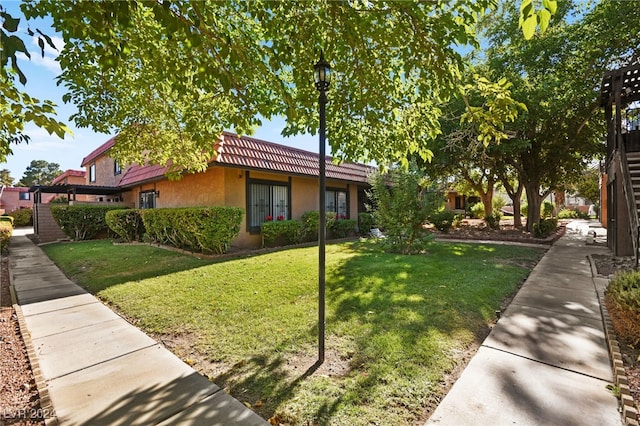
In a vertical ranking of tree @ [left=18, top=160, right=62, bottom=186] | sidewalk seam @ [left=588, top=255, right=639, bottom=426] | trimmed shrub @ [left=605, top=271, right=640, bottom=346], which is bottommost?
sidewalk seam @ [left=588, top=255, right=639, bottom=426]

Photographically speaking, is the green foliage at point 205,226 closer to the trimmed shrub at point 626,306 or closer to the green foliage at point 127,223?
the green foliage at point 127,223

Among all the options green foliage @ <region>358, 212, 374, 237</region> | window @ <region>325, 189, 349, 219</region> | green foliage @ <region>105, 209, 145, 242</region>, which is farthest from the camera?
green foliage @ <region>358, 212, 374, 237</region>

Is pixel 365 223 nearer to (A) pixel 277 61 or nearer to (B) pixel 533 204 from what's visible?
(B) pixel 533 204

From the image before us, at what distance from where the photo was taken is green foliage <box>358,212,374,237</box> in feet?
49.8

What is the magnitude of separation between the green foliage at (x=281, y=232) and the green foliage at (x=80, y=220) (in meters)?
9.55

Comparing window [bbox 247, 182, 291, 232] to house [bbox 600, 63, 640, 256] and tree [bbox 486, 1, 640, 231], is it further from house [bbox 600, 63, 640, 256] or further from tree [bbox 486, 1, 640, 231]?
house [bbox 600, 63, 640, 256]

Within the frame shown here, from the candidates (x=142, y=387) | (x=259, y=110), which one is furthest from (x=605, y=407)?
(x=259, y=110)

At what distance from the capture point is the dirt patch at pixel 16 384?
231 centimetres

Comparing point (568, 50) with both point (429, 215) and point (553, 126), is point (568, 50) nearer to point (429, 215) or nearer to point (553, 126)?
point (553, 126)

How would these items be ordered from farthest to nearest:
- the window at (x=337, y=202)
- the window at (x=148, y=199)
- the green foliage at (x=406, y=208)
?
the window at (x=337, y=202) → the window at (x=148, y=199) → the green foliage at (x=406, y=208)

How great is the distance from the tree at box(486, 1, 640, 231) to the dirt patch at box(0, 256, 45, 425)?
11.2m

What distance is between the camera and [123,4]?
2291mm

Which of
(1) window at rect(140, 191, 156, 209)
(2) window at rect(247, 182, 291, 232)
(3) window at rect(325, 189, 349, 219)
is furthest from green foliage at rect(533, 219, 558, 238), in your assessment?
(1) window at rect(140, 191, 156, 209)

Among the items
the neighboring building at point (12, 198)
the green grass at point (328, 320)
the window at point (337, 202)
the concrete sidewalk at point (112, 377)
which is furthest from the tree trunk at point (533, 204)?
→ the neighboring building at point (12, 198)
